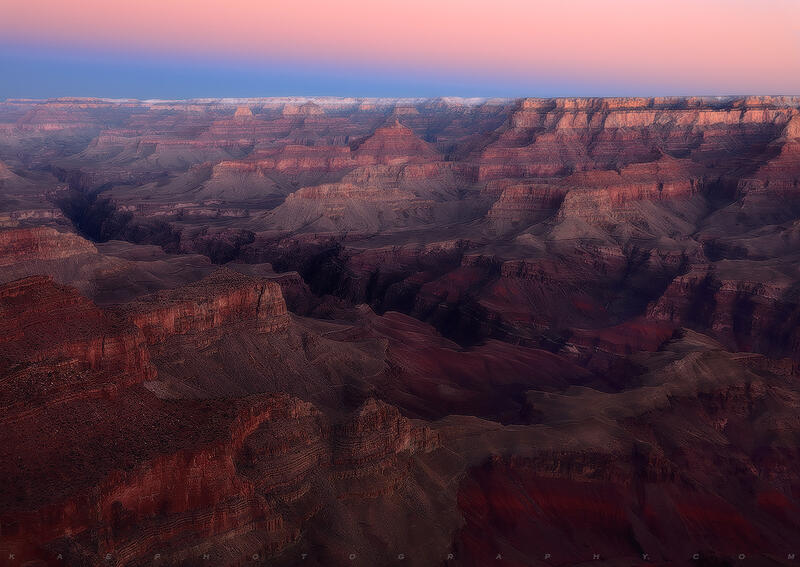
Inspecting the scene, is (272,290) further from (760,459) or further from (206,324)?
(760,459)

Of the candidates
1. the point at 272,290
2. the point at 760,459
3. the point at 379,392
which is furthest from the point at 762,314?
the point at 272,290

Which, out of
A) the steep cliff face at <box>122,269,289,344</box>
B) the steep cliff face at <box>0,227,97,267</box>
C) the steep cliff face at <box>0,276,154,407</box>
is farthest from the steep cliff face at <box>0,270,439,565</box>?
the steep cliff face at <box>0,227,97,267</box>

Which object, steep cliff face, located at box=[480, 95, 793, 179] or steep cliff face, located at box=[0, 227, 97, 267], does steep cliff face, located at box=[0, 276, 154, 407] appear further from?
steep cliff face, located at box=[480, 95, 793, 179]

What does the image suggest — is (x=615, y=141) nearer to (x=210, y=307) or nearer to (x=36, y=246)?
(x=36, y=246)

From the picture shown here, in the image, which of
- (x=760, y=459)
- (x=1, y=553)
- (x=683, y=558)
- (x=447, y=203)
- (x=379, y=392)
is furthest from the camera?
(x=447, y=203)

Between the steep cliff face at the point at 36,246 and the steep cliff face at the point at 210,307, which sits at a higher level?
the steep cliff face at the point at 210,307

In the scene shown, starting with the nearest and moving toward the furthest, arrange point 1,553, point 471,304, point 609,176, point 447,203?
point 1,553
point 471,304
point 609,176
point 447,203

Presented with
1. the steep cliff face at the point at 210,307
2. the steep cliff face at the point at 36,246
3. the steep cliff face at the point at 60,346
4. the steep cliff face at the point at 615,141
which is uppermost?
the steep cliff face at the point at 60,346

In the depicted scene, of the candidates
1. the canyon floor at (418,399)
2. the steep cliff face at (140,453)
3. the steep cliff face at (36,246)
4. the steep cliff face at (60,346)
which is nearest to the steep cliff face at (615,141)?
the canyon floor at (418,399)

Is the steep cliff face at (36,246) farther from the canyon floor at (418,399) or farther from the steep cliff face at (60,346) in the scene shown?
the steep cliff face at (60,346)
